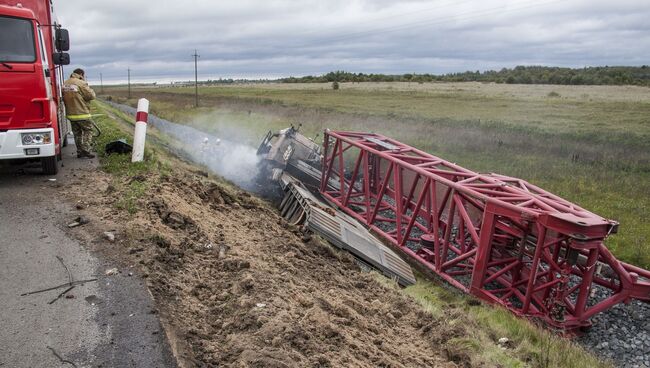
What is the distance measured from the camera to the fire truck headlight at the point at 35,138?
9.10 metres

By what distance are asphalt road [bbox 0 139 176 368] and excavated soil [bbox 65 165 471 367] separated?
21cm

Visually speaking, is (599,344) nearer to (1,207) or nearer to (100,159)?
(1,207)

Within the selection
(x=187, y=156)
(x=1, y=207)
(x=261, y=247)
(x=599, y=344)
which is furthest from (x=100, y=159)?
(x=599, y=344)

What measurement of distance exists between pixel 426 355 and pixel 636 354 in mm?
4524

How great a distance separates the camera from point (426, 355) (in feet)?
18.0

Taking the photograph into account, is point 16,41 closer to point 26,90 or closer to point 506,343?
point 26,90

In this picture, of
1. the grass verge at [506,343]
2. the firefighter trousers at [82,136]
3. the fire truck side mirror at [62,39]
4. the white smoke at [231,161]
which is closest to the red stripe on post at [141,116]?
the firefighter trousers at [82,136]

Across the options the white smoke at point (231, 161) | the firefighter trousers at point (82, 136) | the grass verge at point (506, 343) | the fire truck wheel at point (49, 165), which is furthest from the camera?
the white smoke at point (231, 161)

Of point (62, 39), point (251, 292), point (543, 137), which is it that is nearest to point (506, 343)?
point (251, 292)

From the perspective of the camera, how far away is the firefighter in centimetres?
1160

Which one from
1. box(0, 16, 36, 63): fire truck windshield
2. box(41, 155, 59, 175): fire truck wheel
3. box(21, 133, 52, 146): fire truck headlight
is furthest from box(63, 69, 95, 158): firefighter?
box(21, 133, 52, 146): fire truck headlight

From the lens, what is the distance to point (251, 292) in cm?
581

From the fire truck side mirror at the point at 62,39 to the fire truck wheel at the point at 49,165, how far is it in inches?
94.3

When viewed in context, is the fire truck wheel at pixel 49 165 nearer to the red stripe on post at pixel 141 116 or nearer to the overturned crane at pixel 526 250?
the red stripe on post at pixel 141 116
